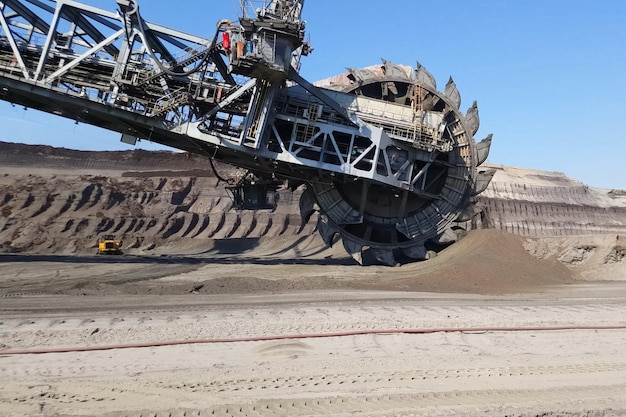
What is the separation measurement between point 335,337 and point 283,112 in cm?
1355

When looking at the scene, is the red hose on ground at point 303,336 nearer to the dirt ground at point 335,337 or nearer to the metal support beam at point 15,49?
the dirt ground at point 335,337

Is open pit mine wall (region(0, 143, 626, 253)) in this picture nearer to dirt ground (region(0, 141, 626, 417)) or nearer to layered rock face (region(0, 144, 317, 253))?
layered rock face (region(0, 144, 317, 253))

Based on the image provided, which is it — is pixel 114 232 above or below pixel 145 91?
below

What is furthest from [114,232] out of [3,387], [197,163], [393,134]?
[3,387]

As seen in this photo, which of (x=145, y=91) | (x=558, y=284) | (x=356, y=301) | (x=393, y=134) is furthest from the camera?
(x=393, y=134)

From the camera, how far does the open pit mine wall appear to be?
39.8 meters

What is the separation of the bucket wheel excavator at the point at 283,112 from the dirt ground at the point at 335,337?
2.62 m

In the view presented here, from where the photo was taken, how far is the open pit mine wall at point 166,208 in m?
39.8

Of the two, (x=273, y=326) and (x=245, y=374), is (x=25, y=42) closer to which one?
(x=273, y=326)

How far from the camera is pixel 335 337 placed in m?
8.25

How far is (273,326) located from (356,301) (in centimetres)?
434

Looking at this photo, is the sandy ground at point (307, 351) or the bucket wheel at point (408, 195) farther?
the bucket wheel at point (408, 195)

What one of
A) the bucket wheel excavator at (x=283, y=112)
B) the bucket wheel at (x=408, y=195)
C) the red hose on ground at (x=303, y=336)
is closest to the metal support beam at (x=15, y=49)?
the bucket wheel excavator at (x=283, y=112)

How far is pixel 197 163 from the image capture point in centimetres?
5884
